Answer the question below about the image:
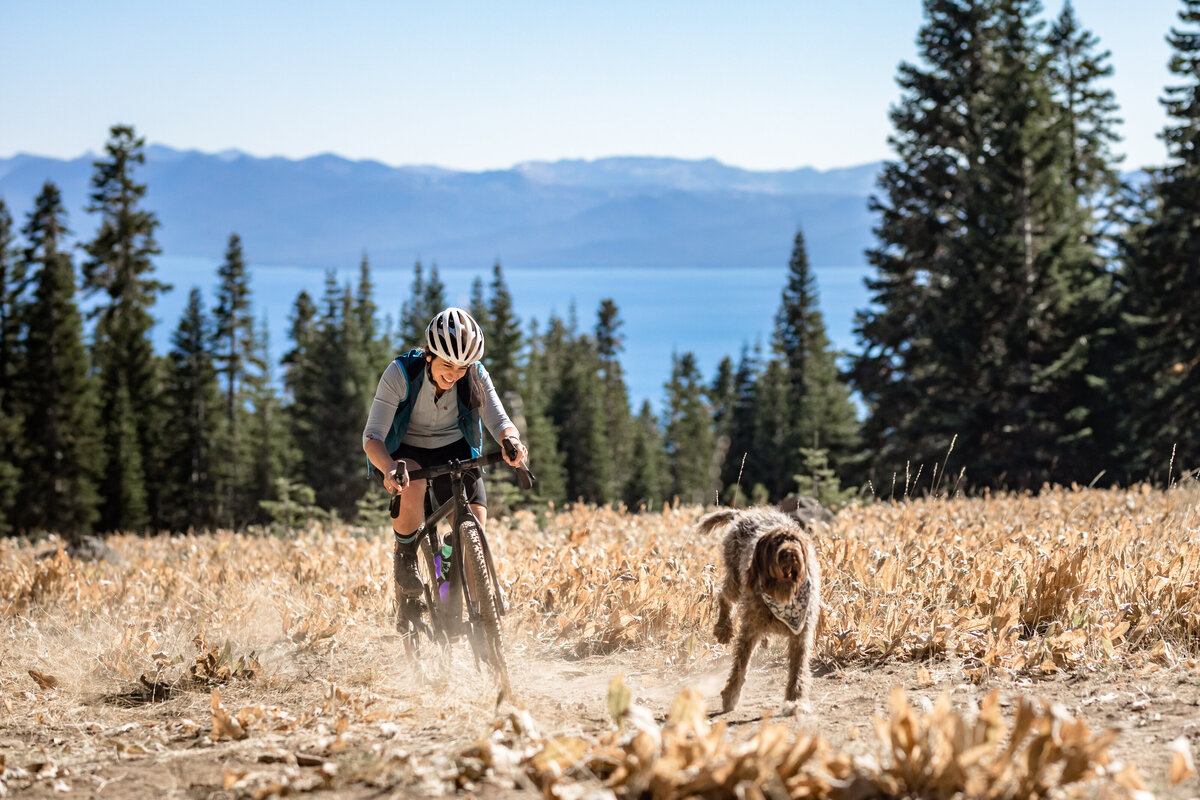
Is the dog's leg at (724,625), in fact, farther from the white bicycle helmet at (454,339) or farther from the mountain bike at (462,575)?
the white bicycle helmet at (454,339)

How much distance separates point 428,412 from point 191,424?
57937 mm

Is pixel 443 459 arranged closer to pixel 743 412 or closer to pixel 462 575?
pixel 462 575

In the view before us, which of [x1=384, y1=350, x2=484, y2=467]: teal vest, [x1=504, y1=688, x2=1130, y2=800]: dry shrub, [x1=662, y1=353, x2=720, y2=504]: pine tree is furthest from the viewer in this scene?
[x1=662, y1=353, x2=720, y2=504]: pine tree

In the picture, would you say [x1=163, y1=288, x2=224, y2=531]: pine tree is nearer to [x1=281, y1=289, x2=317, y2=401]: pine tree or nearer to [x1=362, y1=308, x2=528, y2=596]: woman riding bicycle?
[x1=281, y1=289, x2=317, y2=401]: pine tree

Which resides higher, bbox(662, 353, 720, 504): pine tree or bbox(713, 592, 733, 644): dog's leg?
bbox(713, 592, 733, 644): dog's leg

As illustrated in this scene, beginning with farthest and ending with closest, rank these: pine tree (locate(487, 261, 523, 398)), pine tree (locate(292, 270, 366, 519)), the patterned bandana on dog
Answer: pine tree (locate(487, 261, 523, 398)) → pine tree (locate(292, 270, 366, 519)) → the patterned bandana on dog

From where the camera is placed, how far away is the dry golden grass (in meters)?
3.40

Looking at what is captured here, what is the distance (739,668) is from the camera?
5.08 meters

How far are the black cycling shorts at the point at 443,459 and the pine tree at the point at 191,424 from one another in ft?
184

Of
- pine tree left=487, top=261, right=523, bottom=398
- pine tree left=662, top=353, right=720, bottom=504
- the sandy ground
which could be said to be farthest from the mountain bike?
pine tree left=662, top=353, right=720, bottom=504

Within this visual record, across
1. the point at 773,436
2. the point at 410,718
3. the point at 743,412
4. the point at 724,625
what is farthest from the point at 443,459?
the point at 743,412

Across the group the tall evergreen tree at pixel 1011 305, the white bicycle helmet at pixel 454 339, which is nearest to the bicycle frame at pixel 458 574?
the white bicycle helmet at pixel 454 339

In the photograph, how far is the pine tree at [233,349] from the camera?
Result: 6269cm

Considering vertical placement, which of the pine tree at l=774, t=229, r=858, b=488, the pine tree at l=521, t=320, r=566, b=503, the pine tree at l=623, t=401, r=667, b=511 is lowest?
the pine tree at l=623, t=401, r=667, b=511
